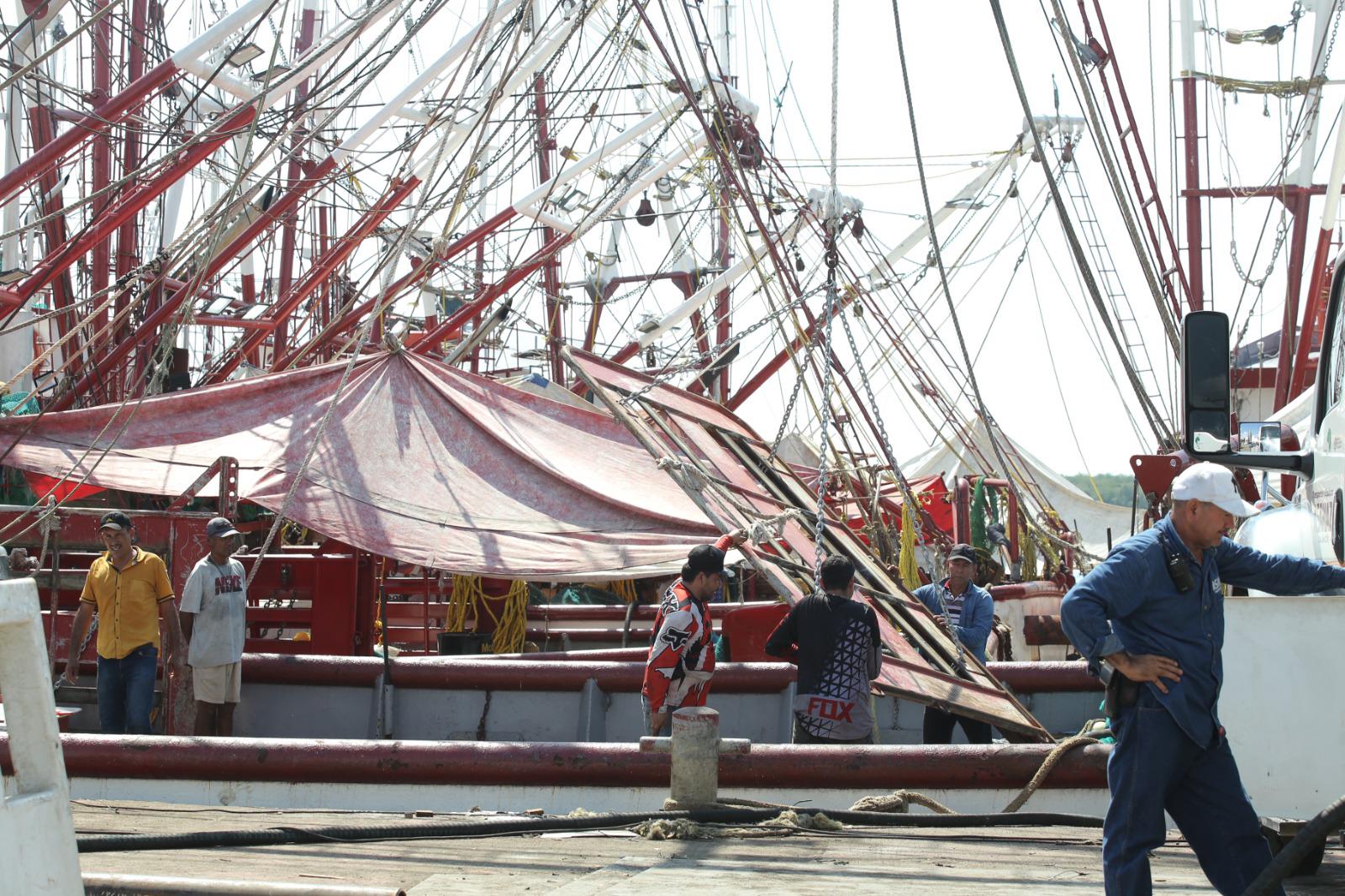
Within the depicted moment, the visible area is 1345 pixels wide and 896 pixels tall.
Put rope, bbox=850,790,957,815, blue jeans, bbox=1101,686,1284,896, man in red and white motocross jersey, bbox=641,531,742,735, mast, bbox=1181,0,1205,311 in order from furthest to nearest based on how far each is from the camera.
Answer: mast, bbox=1181,0,1205,311, man in red and white motocross jersey, bbox=641,531,742,735, rope, bbox=850,790,957,815, blue jeans, bbox=1101,686,1284,896

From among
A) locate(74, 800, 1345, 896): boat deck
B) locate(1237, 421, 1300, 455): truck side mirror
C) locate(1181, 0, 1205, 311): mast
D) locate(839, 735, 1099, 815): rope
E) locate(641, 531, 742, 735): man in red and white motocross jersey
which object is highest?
locate(1181, 0, 1205, 311): mast

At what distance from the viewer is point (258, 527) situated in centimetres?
1104

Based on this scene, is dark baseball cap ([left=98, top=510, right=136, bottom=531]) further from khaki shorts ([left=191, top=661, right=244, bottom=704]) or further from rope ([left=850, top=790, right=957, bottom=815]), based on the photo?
rope ([left=850, top=790, right=957, bottom=815])

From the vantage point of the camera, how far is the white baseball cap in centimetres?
402

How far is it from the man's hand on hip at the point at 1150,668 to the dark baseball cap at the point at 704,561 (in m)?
3.06

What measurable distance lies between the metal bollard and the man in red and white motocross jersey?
0.94 metres

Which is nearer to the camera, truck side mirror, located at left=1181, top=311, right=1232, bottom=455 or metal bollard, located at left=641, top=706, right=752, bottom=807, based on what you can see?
truck side mirror, located at left=1181, top=311, right=1232, bottom=455

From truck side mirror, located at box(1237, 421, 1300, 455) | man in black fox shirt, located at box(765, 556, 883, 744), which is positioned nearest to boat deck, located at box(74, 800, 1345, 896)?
man in black fox shirt, located at box(765, 556, 883, 744)

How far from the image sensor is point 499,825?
5.56 m

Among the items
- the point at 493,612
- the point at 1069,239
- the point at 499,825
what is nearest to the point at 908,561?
the point at 493,612

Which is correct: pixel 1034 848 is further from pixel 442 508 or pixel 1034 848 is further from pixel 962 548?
pixel 442 508

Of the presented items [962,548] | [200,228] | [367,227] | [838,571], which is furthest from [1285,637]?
[367,227]

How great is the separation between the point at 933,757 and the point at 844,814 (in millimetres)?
785

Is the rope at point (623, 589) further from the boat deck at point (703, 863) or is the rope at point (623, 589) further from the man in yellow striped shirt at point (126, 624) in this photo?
the boat deck at point (703, 863)
